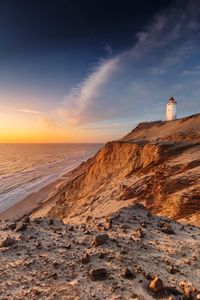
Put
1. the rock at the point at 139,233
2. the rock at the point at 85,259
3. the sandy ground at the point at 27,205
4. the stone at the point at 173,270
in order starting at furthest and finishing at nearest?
the sandy ground at the point at 27,205 < the rock at the point at 139,233 < the rock at the point at 85,259 < the stone at the point at 173,270

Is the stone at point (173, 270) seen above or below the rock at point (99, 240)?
below

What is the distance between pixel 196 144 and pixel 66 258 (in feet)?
59.9

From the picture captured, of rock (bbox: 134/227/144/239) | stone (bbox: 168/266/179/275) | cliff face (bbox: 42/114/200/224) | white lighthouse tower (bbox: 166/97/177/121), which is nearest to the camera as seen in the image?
stone (bbox: 168/266/179/275)

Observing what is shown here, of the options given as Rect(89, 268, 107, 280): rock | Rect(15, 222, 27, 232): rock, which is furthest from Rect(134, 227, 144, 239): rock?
Rect(15, 222, 27, 232): rock

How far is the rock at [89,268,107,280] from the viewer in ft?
16.5

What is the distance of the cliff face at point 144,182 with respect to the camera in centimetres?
1308

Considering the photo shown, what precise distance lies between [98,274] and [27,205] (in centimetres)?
2907

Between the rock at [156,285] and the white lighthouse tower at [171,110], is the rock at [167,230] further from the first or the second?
the white lighthouse tower at [171,110]

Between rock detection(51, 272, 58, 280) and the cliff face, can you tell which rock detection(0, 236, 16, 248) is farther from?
the cliff face

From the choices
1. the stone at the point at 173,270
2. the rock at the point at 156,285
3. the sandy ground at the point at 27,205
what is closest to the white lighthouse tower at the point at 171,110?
the sandy ground at the point at 27,205

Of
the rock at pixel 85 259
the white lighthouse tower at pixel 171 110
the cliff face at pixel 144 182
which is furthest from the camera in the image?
the white lighthouse tower at pixel 171 110

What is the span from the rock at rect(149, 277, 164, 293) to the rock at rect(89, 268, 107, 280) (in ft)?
3.13

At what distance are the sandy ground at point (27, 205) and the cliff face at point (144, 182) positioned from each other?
4.74 metres

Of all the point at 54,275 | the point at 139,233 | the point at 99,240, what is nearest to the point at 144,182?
the point at 139,233
